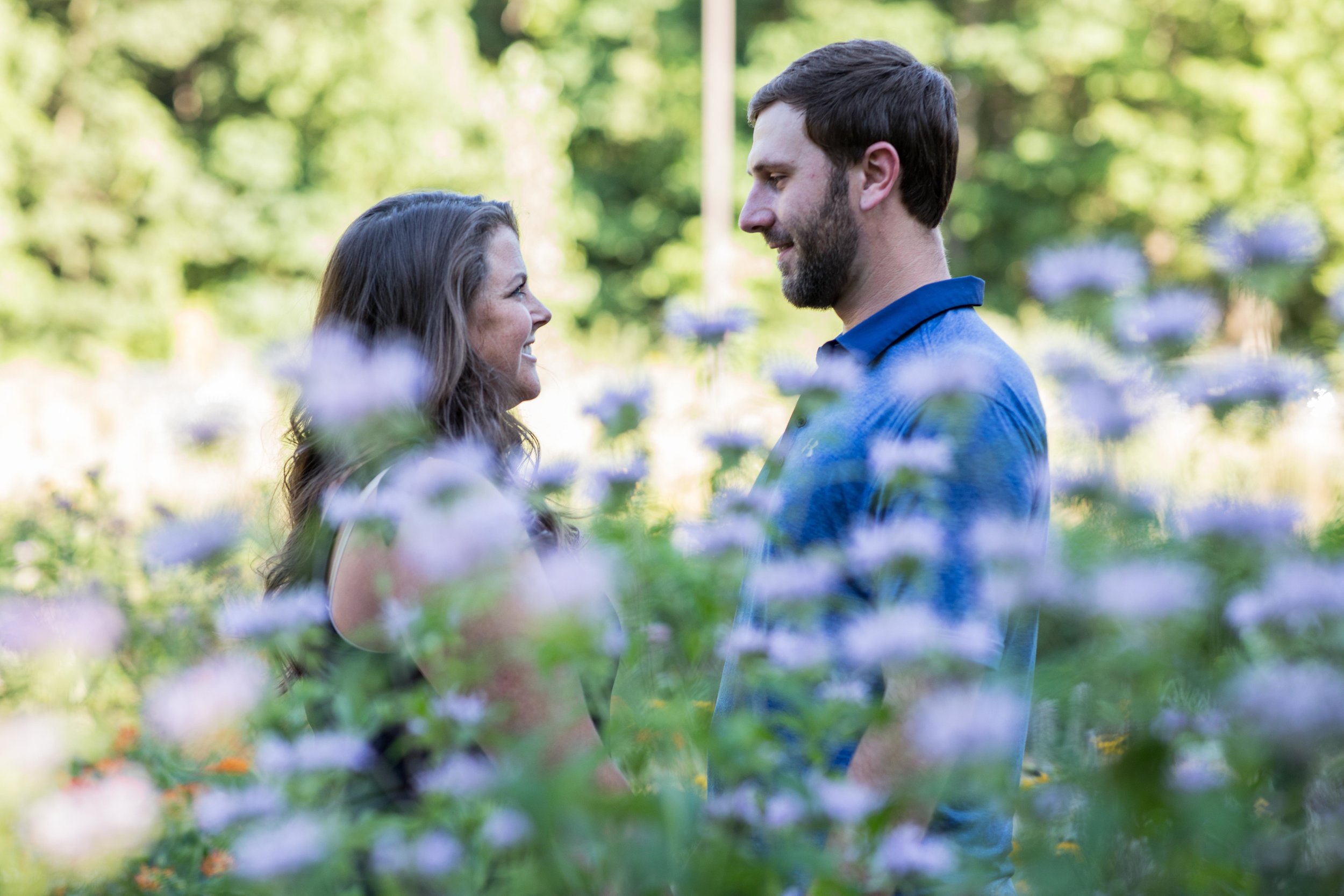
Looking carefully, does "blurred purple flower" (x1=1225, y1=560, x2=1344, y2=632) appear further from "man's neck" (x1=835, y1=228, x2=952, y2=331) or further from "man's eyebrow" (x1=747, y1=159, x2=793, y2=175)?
"man's eyebrow" (x1=747, y1=159, x2=793, y2=175)

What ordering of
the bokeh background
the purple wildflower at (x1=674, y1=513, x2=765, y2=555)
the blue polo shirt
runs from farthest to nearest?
the bokeh background < the purple wildflower at (x1=674, y1=513, x2=765, y2=555) < the blue polo shirt

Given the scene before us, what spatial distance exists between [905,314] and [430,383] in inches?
31.9

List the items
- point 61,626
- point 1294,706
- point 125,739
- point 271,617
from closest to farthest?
point 1294,706
point 271,617
point 61,626
point 125,739

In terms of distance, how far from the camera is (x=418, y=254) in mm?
1932

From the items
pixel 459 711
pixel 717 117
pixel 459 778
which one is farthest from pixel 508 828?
pixel 717 117

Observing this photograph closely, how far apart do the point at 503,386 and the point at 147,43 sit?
17.7 meters

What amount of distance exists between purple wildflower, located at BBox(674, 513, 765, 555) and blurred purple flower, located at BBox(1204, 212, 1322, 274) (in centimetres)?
61

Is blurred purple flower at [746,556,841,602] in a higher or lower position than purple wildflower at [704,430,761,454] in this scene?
higher

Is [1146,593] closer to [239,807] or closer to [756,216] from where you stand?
[239,807]

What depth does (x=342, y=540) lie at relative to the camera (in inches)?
62.6

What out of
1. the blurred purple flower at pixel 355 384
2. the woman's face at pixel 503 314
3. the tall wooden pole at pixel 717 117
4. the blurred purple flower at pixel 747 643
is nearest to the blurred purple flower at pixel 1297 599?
the blurred purple flower at pixel 747 643

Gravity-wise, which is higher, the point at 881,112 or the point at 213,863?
the point at 881,112

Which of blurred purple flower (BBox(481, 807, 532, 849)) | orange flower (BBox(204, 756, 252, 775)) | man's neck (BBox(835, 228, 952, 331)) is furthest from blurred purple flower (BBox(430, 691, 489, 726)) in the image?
man's neck (BBox(835, 228, 952, 331))

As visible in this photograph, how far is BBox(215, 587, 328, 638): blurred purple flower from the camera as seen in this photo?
120cm
